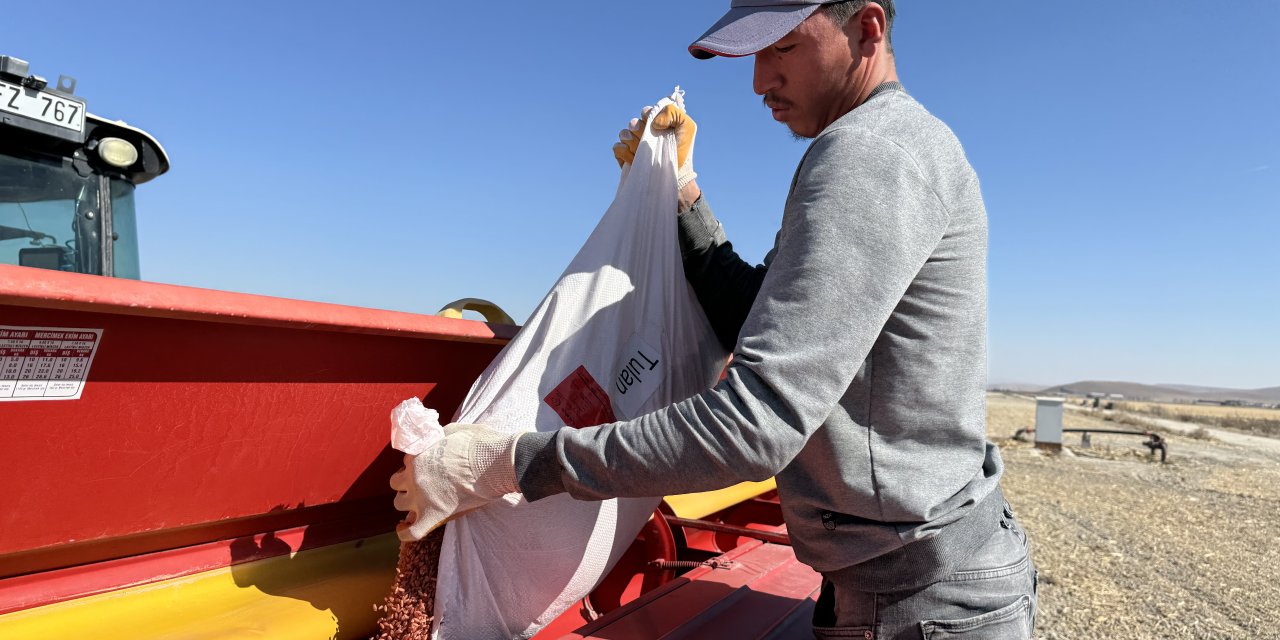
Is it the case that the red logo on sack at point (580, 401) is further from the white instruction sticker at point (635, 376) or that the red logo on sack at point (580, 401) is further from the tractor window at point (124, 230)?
the tractor window at point (124, 230)

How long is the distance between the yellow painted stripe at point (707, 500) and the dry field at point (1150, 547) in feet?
6.58

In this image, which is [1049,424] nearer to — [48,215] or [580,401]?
[580,401]

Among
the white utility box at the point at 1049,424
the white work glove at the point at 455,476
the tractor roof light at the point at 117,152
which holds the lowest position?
the white utility box at the point at 1049,424

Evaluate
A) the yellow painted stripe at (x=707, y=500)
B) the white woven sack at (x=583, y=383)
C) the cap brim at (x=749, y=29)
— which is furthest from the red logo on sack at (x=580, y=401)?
the yellow painted stripe at (x=707, y=500)

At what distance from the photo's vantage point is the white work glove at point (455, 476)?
1.31 meters

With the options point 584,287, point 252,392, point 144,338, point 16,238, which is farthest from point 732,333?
point 16,238

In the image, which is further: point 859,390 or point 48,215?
point 48,215

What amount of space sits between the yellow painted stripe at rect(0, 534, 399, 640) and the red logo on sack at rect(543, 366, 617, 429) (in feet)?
2.40

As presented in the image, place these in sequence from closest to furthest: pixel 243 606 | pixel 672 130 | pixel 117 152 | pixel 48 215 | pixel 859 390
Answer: pixel 859 390 < pixel 243 606 < pixel 672 130 < pixel 48 215 < pixel 117 152

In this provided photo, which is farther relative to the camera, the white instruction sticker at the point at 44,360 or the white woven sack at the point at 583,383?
the white woven sack at the point at 583,383

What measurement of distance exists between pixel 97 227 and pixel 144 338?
220 cm

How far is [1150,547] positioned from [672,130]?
6.45m

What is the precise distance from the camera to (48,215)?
309 cm

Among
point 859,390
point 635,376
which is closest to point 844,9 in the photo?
point 859,390
